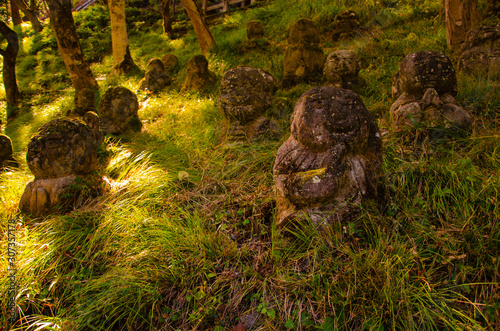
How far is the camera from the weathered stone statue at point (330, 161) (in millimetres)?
2207

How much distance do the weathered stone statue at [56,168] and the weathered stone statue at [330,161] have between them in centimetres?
283

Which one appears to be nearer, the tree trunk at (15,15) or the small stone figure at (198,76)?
the small stone figure at (198,76)

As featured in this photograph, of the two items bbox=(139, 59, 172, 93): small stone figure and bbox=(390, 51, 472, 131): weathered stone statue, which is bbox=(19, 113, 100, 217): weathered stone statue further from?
bbox=(139, 59, 172, 93): small stone figure

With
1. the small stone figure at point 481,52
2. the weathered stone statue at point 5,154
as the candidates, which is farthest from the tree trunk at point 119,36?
the small stone figure at point 481,52

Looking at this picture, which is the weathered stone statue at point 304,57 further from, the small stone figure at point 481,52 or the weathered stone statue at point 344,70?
the small stone figure at point 481,52

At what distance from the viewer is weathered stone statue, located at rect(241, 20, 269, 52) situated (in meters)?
8.59

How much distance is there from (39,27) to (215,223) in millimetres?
18708

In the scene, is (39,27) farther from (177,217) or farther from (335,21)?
(177,217)

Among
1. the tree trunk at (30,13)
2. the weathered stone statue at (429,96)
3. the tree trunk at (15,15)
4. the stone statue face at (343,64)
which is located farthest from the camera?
the tree trunk at (15,15)

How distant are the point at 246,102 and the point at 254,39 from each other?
17.3 feet

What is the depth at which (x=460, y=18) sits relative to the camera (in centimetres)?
553

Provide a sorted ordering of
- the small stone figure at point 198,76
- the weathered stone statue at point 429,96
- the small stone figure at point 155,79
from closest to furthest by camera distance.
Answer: the weathered stone statue at point 429,96 < the small stone figure at point 198,76 < the small stone figure at point 155,79

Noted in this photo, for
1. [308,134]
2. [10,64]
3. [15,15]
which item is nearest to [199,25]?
[10,64]

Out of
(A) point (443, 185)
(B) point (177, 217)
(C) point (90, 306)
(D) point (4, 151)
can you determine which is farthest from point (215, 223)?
(D) point (4, 151)
